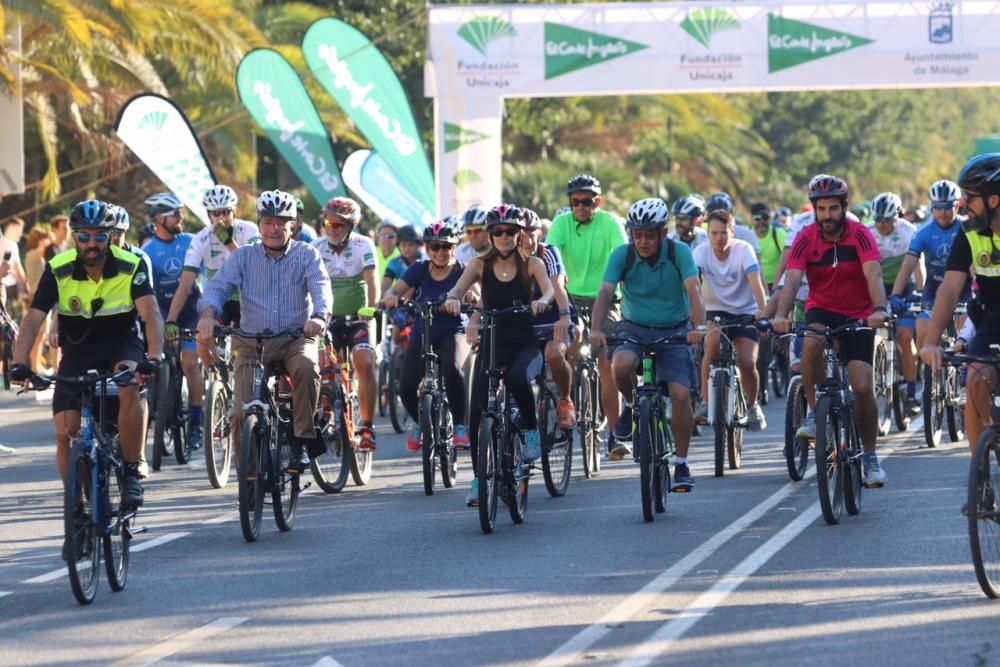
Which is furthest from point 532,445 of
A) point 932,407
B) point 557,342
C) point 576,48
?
point 576,48

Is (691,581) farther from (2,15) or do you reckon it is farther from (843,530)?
(2,15)

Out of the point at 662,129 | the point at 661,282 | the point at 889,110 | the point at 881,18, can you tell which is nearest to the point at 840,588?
the point at 661,282

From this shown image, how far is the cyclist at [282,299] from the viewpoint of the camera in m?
11.5

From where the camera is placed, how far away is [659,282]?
1239 cm

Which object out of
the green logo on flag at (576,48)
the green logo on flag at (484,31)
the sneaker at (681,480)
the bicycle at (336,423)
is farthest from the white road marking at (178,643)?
the green logo on flag at (576,48)

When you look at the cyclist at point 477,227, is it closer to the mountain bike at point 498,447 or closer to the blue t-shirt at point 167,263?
the mountain bike at point 498,447

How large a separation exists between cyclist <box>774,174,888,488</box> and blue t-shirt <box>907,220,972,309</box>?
3596 millimetres

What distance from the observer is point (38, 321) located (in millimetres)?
9820

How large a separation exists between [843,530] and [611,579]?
210 cm

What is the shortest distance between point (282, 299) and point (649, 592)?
3.55 metres

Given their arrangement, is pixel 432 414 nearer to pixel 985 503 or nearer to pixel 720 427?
pixel 720 427

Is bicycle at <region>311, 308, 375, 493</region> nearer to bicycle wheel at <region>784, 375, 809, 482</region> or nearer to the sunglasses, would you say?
bicycle wheel at <region>784, 375, 809, 482</region>

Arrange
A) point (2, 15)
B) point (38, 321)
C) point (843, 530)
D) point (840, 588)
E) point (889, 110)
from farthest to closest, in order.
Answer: point (889, 110)
point (2, 15)
point (843, 530)
point (38, 321)
point (840, 588)

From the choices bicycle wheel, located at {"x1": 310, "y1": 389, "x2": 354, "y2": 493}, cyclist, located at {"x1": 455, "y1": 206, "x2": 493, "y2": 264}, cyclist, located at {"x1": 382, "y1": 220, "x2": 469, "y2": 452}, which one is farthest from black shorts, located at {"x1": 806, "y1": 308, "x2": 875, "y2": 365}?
bicycle wheel, located at {"x1": 310, "y1": 389, "x2": 354, "y2": 493}
